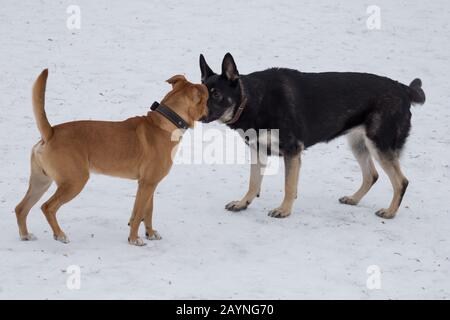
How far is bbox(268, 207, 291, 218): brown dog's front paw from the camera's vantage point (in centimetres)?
751

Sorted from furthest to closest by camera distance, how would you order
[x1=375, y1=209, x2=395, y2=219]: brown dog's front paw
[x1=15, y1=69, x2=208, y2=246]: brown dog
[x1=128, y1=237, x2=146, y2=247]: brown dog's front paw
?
1. [x1=375, y1=209, x2=395, y2=219]: brown dog's front paw
2. [x1=128, y1=237, x2=146, y2=247]: brown dog's front paw
3. [x1=15, y1=69, x2=208, y2=246]: brown dog

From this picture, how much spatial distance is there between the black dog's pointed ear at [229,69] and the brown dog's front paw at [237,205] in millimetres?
1613

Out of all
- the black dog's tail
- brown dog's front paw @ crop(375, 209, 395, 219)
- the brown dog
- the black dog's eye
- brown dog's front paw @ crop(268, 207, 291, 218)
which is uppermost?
the black dog's eye

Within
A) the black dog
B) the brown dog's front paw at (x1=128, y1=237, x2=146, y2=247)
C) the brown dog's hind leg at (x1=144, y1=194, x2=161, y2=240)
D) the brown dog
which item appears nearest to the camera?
the brown dog

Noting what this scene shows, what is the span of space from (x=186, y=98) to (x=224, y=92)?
990 millimetres

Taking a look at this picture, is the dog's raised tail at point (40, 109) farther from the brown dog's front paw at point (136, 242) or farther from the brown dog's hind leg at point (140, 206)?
the brown dog's front paw at point (136, 242)

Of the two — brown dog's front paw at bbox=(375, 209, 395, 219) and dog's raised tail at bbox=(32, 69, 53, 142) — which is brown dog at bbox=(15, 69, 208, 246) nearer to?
dog's raised tail at bbox=(32, 69, 53, 142)

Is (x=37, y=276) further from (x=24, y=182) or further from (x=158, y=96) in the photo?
(x=158, y=96)

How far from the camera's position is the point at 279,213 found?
7.51m

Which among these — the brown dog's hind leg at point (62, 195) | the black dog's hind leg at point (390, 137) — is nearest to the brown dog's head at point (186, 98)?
the brown dog's hind leg at point (62, 195)

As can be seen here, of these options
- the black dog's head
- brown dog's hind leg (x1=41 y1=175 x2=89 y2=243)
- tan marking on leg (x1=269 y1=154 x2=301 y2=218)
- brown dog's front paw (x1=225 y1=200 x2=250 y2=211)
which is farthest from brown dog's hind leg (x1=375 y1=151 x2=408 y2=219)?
brown dog's hind leg (x1=41 y1=175 x2=89 y2=243)

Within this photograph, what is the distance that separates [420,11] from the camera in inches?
653

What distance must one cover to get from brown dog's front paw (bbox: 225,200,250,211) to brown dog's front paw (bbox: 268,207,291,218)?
37cm
